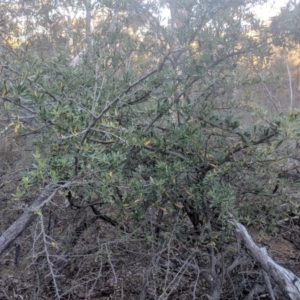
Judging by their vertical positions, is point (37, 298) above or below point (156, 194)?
below

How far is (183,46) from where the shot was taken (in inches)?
119

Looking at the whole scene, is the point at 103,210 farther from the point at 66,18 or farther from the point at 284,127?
the point at 66,18

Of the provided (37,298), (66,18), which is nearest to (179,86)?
(37,298)

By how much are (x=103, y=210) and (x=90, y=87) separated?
1.21 metres

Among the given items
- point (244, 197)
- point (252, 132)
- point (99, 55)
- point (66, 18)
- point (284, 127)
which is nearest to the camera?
point (284, 127)

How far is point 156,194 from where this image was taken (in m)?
3.03

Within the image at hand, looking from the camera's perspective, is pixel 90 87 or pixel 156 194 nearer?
pixel 156 194

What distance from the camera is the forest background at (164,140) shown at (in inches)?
104

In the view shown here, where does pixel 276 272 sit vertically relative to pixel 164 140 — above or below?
below

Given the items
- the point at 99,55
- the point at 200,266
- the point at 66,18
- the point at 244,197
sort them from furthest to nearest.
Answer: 1. the point at 66,18
2. the point at 200,266
3. the point at 244,197
4. the point at 99,55

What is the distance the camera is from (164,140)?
10.1 feet

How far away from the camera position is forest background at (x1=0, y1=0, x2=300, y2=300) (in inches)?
104

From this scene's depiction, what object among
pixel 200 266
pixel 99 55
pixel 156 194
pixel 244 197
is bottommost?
pixel 200 266

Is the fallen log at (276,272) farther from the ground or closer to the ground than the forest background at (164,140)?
closer to the ground
